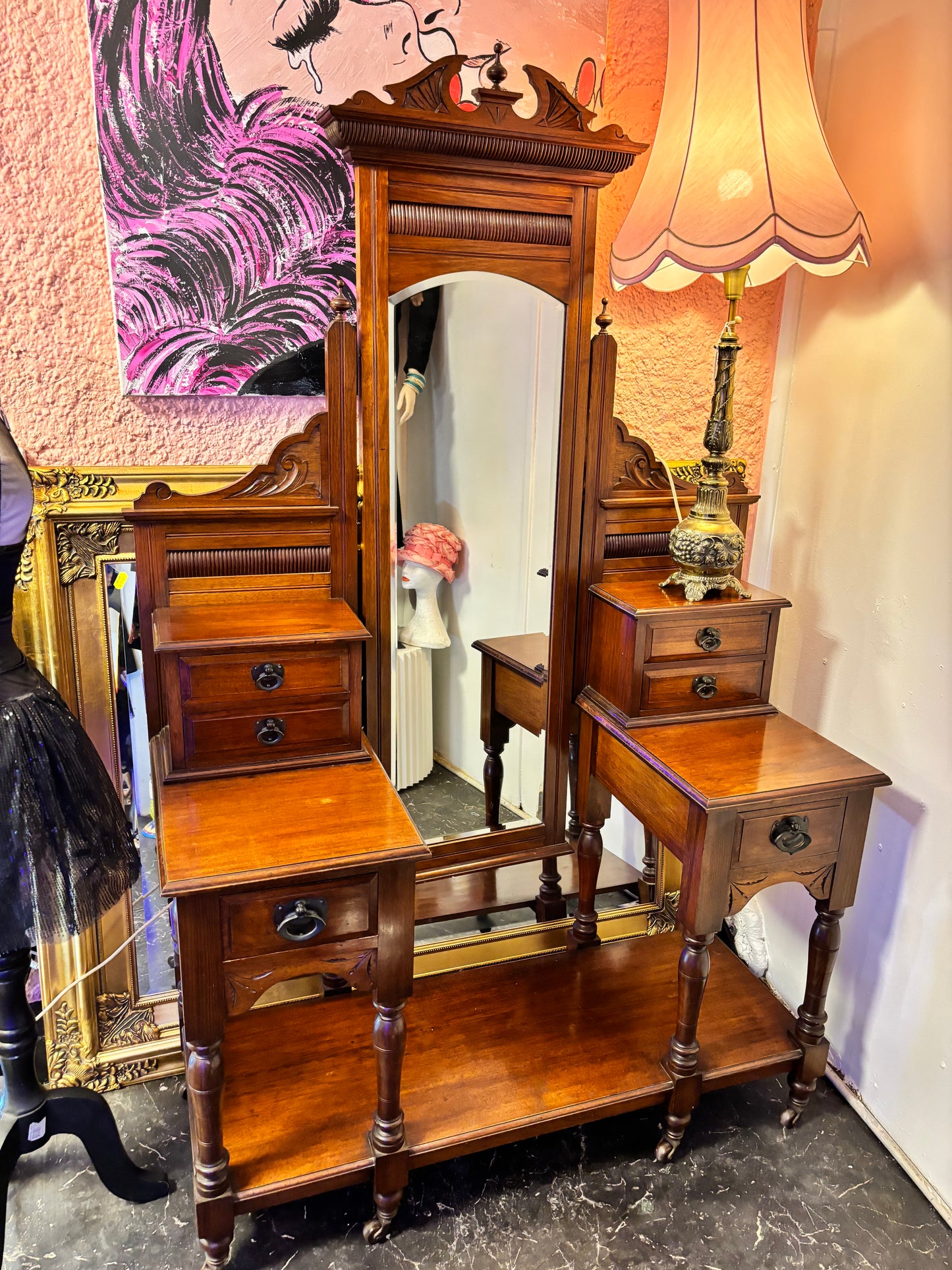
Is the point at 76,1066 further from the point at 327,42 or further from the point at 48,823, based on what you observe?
the point at 327,42

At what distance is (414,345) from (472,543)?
361mm

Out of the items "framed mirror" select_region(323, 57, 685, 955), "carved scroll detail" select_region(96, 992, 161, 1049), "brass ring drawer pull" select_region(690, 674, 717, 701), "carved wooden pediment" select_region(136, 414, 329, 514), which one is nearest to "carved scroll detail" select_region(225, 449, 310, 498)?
"carved wooden pediment" select_region(136, 414, 329, 514)

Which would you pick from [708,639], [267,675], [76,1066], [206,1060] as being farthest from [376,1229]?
[708,639]

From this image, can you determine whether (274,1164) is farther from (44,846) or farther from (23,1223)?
(44,846)

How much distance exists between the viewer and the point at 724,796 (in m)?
1.37

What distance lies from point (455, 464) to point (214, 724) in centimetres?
62

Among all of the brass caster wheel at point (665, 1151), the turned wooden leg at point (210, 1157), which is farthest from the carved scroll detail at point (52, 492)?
the brass caster wheel at point (665, 1151)

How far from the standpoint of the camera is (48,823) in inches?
50.8

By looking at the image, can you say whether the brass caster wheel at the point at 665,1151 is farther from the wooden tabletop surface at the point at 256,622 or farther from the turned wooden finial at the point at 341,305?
the turned wooden finial at the point at 341,305

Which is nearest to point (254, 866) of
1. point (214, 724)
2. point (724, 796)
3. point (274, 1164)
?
point (214, 724)

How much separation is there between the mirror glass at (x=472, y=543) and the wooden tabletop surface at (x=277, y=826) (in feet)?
0.99

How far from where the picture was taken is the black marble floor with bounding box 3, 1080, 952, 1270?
1457 mm

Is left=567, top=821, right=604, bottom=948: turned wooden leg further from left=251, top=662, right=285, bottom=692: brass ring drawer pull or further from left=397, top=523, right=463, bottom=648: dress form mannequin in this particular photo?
left=251, top=662, right=285, bottom=692: brass ring drawer pull

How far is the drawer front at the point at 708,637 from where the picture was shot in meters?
1.59
